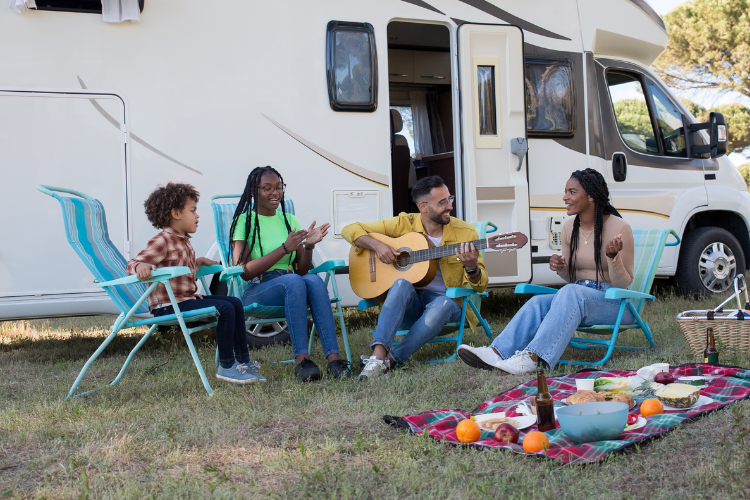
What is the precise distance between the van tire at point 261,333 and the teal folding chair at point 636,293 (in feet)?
5.65

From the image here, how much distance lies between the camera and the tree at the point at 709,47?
14.5 m

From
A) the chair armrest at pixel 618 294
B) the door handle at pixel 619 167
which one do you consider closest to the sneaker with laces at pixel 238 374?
the chair armrest at pixel 618 294

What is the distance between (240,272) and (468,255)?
1135 millimetres

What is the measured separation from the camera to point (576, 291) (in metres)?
3.47

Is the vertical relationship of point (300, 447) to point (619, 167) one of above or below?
below

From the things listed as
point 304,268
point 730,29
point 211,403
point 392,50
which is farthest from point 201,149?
point 730,29

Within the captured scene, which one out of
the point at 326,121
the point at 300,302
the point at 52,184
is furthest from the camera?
the point at 326,121

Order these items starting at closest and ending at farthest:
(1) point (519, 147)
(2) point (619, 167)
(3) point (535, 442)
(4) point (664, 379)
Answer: (3) point (535, 442) < (4) point (664, 379) < (1) point (519, 147) < (2) point (619, 167)

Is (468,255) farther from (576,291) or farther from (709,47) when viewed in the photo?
(709,47)

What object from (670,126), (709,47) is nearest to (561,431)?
(670,126)

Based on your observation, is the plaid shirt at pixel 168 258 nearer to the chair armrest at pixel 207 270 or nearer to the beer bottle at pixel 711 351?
the chair armrest at pixel 207 270

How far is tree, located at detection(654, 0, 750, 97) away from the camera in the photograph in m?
14.5

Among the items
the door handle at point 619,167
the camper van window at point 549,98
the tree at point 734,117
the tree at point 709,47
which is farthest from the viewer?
the tree at point 734,117

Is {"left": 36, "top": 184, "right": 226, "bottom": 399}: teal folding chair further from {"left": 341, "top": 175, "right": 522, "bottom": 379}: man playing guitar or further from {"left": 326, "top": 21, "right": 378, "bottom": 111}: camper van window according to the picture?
{"left": 326, "top": 21, "right": 378, "bottom": 111}: camper van window
